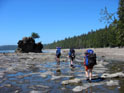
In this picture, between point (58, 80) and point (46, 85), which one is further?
point (58, 80)

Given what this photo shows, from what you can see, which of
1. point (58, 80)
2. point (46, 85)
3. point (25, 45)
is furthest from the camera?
point (25, 45)

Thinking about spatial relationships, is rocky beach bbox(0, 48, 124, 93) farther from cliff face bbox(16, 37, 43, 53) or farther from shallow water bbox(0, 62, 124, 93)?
cliff face bbox(16, 37, 43, 53)

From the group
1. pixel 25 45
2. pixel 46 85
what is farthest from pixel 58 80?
pixel 25 45

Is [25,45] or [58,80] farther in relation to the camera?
[25,45]

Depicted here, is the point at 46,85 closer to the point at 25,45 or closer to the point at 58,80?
the point at 58,80

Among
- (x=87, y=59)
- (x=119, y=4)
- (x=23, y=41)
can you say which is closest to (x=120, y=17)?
(x=119, y=4)

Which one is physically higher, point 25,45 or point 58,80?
point 25,45

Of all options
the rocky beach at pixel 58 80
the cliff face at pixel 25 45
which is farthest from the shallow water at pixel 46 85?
the cliff face at pixel 25 45

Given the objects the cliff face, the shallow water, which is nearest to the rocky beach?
the shallow water

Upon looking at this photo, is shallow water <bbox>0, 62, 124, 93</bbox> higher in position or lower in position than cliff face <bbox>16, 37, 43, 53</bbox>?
lower

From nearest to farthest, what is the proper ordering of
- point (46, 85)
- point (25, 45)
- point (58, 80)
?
1. point (46, 85)
2. point (58, 80)
3. point (25, 45)

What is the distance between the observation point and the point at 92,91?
6102 mm

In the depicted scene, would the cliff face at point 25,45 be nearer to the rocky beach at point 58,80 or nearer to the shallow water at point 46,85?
the rocky beach at point 58,80

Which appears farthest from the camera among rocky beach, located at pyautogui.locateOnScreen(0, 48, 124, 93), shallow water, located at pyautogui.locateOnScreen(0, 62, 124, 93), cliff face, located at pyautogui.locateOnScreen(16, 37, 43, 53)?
cliff face, located at pyautogui.locateOnScreen(16, 37, 43, 53)
